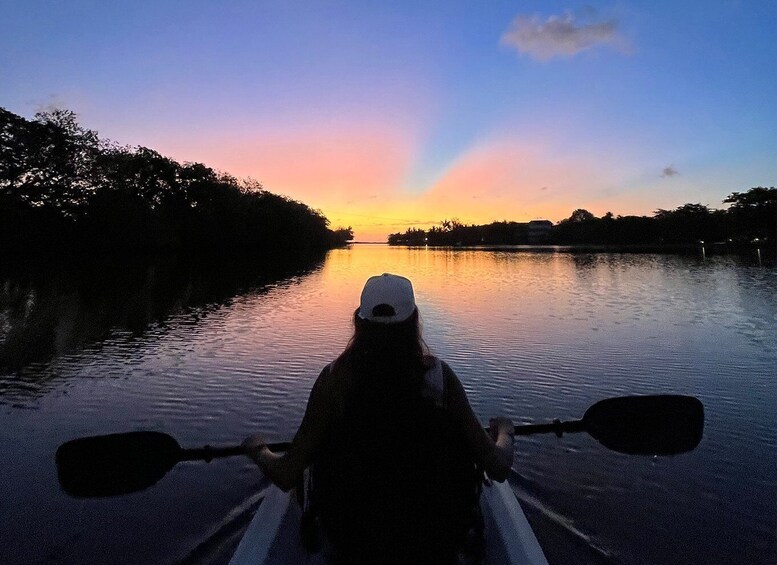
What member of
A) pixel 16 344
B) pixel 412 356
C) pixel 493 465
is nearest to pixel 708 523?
pixel 493 465

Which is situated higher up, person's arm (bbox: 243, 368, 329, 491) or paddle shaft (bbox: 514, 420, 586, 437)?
person's arm (bbox: 243, 368, 329, 491)

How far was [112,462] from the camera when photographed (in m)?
3.13

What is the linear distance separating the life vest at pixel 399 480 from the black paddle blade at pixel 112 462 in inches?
55.8

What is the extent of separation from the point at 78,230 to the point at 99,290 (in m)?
33.7

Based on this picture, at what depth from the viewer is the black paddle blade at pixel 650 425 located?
10.9 feet

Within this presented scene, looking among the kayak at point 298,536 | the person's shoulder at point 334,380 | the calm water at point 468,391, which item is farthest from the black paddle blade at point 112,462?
the calm water at point 468,391

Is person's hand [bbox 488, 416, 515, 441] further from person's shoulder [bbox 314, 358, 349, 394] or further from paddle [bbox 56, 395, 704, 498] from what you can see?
person's shoulder [bbox 314, 358, 349, 394]

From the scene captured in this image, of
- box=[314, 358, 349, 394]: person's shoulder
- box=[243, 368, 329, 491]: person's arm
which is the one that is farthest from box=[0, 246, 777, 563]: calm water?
box=[314, 358, 349, 394]: person's shoulder

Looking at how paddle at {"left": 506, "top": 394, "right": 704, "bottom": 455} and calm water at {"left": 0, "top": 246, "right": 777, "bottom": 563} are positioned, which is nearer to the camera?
paddle at {"left": 506, "top": 394, "right": 704, "bottom": 455}

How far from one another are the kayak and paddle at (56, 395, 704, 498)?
0.40m

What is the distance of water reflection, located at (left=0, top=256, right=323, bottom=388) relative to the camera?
12.6m

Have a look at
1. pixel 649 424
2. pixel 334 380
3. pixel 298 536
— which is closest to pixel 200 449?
pixel 298 536

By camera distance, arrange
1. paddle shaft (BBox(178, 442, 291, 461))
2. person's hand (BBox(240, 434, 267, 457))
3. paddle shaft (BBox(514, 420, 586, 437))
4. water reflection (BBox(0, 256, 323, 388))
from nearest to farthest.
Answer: person's hand (BBox(240, 434, 267, 457)), paddle shaft (BBox(178, 442, 291, 461)), paddle shaft (BBox(514, 420, 586, 437)), water reflection (BBox(0, 256, 323, 388))

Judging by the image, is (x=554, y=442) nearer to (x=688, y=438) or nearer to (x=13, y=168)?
(x=688, y=438)
